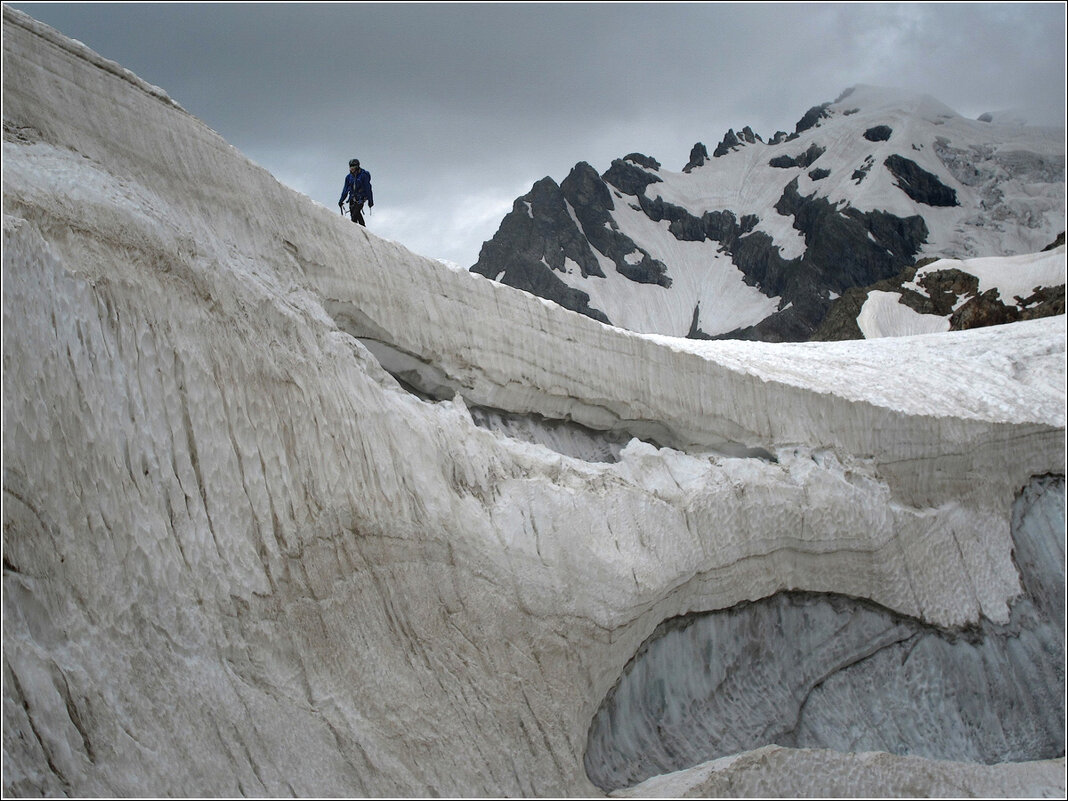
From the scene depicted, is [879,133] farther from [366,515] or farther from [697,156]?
[366,515]

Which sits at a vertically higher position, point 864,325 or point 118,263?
point 864,325

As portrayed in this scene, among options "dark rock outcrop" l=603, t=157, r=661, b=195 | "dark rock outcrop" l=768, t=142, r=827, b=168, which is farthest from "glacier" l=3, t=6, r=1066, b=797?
"dark rock outcrop" l=768, t=142, r=827, b=168

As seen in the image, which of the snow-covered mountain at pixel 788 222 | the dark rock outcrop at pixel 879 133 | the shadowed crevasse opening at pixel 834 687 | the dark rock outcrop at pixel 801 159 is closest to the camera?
the shadowed crevasse opening at pixel 834 687

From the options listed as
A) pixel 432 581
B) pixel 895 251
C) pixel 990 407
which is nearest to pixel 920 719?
pixel 990 407

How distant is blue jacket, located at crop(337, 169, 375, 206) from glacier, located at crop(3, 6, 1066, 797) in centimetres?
219

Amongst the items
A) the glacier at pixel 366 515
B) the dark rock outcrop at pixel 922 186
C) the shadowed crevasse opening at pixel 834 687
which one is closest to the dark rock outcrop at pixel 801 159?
the dark rock outcrop at pixel 922 186

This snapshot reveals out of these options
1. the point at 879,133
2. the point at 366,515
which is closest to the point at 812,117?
the point at 879,133

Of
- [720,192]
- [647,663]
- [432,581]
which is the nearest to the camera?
[432,581]

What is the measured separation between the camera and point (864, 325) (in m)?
25.8

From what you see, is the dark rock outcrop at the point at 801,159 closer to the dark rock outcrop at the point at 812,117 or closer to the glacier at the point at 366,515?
the dark rock outcrop at the point at 812,117

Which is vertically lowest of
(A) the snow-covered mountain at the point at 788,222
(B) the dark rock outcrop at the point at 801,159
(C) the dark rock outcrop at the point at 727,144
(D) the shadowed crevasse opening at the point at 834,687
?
(D) the shadowed crevasse opening at the point at 834,687

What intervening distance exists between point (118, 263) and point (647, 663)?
3959mm

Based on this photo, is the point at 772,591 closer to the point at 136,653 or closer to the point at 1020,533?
the point at 1020,533

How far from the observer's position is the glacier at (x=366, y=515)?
165 inches
